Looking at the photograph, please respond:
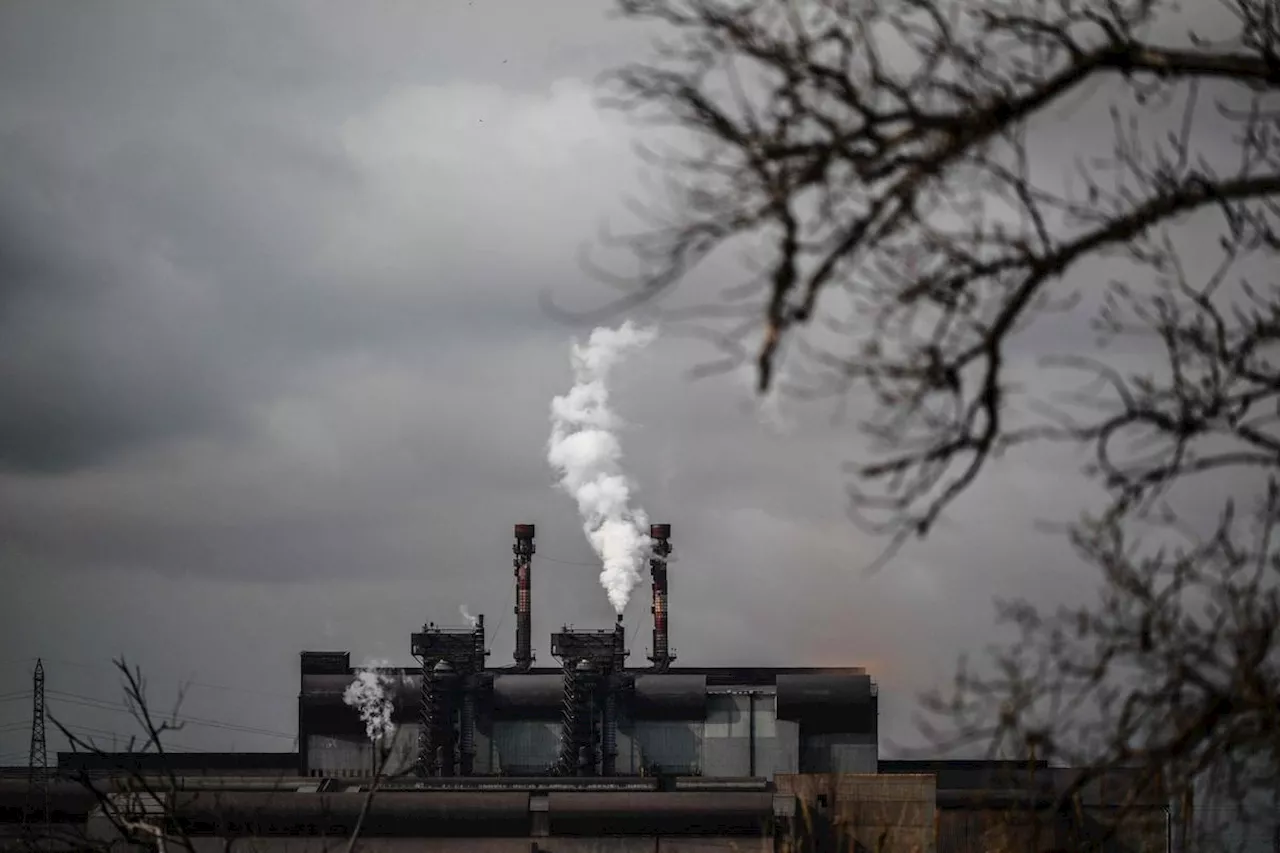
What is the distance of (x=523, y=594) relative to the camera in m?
72.4

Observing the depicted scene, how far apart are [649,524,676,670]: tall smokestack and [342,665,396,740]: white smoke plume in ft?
33.3

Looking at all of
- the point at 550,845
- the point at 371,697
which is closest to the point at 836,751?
the point at 371,697

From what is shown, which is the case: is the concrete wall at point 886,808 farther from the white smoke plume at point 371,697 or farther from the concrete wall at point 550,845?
the white smoke plume at point 371,697

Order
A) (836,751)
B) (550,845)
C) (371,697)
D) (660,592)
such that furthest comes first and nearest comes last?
(660,592) → (371,697) → (836,751) → (550,845)

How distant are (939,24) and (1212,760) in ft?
7.90

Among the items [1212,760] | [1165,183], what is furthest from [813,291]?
[1212,760]

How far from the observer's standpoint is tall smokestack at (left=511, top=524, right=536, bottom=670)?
70.2m

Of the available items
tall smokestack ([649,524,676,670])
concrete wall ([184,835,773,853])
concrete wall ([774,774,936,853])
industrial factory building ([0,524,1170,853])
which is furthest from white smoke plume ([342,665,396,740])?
concrete wall ([774,774,936,853])

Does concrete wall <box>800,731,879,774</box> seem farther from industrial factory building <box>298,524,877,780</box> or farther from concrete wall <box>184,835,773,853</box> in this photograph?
concrete wall <box>184,835,773,853</box>

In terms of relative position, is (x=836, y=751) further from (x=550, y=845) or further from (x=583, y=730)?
(x=550, y=845)

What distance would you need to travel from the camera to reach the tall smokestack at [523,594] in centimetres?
7025

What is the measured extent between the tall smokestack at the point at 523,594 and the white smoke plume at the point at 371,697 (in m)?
6.18

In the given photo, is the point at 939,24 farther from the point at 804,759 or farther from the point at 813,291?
the point at 804,759

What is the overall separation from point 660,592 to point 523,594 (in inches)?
211
